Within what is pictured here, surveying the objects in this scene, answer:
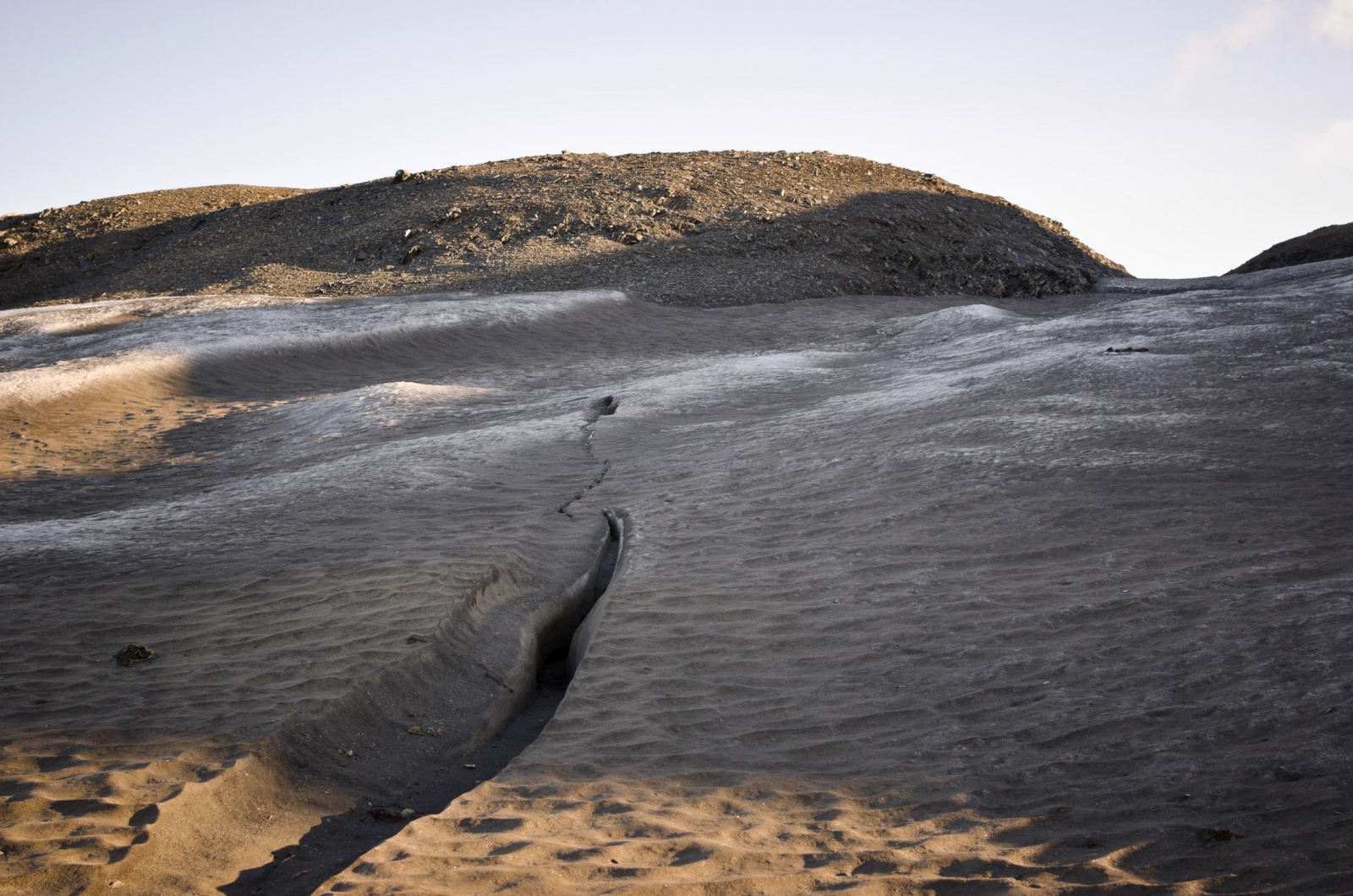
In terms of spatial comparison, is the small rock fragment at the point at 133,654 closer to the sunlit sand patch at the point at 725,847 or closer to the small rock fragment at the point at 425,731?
the small rock fragment at the point at 425,731

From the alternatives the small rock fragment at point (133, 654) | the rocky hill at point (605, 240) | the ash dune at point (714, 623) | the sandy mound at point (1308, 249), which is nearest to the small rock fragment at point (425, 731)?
the ash dune at point (714, 623)

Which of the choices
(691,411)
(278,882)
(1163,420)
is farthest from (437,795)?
(691,411)

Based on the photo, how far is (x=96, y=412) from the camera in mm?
16781

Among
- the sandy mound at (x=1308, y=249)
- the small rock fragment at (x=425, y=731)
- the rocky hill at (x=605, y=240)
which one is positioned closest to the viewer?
the small rock fragment at (x=425, y=731)

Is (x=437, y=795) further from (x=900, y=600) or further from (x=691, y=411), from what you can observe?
(x=691, y=411)

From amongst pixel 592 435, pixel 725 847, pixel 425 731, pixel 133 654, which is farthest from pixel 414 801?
pixel 592 435

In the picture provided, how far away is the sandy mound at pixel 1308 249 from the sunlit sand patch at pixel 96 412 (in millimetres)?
32423

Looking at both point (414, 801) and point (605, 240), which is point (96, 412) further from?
point (605, 240)

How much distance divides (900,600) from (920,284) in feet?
84.8

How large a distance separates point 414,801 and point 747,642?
2532 mm

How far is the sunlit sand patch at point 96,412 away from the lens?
14.3 metres

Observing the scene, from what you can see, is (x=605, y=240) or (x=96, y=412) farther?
(x=605, y=240)

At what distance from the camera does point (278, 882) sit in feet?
16.2

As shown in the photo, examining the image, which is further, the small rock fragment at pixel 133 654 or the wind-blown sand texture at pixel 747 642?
the small rock fragment at pixel 133 654
